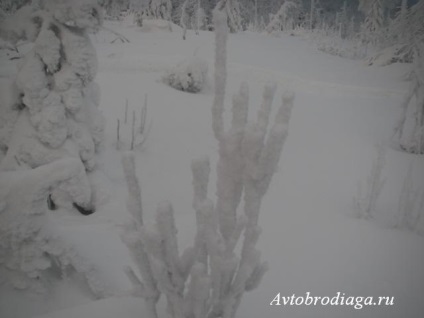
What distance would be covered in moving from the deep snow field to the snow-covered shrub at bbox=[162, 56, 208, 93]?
0.24 metres

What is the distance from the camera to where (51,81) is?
3.33m

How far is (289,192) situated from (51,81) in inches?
117

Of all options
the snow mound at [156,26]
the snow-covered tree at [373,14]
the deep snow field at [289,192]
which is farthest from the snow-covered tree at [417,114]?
the snow-covered tree at [373,14]

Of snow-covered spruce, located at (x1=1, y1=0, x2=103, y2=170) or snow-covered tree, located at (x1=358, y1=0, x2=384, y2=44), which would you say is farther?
snow-covered tree, located at (x1=358, y1=0, x2=384, y2=44)

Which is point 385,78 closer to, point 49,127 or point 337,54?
point 337,54

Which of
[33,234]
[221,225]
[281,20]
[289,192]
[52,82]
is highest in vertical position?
[281,20]

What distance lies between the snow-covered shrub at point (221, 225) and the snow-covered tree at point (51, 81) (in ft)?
6.92

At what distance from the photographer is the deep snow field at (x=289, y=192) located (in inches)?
82.4

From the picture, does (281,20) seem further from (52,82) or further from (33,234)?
(33,234)

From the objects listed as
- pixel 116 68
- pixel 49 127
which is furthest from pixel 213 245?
pixel 116 68

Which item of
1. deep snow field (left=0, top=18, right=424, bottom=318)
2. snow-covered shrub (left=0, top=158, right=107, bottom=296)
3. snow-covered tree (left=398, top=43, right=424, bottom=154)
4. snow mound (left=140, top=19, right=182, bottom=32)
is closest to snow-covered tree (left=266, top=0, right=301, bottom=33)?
snow mound (left=140, top=19, right=182, bottom=32)

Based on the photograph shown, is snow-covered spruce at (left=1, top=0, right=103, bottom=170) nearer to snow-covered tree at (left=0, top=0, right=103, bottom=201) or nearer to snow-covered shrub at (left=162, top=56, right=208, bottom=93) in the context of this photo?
snow-covered tree at (left=0, top=0, right=103, bottom=201)

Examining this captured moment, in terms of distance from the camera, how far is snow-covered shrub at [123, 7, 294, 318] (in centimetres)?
134

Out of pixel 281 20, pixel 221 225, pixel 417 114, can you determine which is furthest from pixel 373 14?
pixel 221 225
